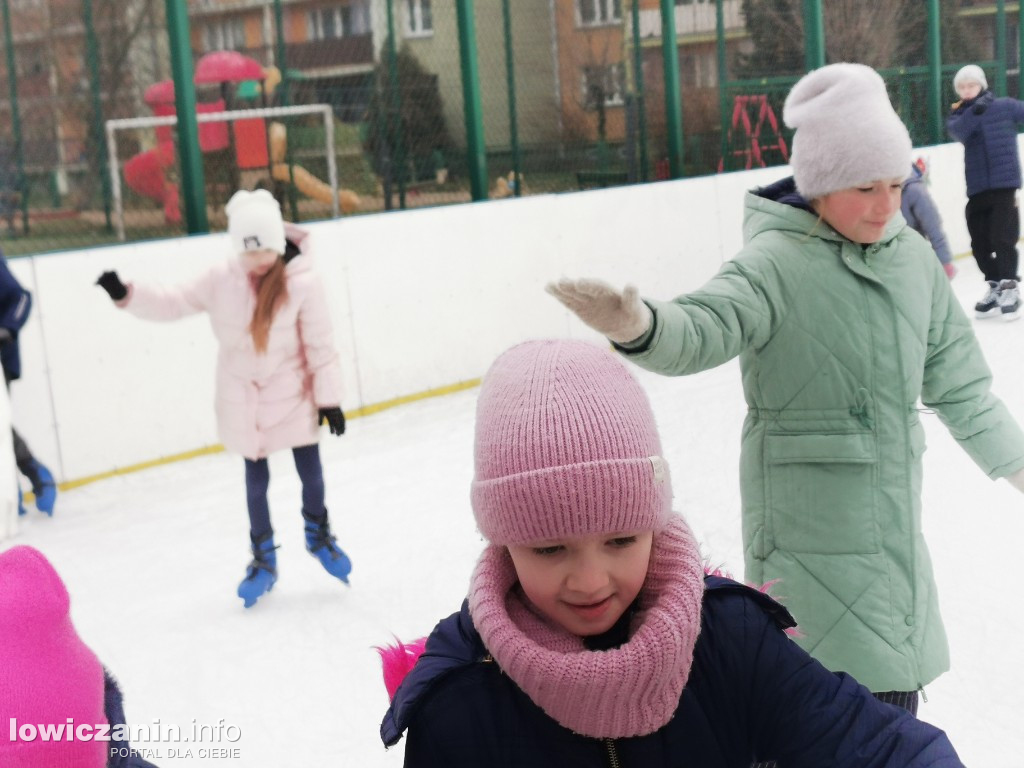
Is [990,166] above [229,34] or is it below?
below

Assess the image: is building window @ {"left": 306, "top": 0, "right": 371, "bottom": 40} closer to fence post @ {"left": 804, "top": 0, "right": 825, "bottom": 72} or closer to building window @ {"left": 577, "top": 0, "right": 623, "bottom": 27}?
building window @ {"left": 577, "top": 0, "right": 623, "bottom": 27}

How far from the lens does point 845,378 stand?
7.10ft

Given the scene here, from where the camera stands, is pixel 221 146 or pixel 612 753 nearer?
pixel 612 753

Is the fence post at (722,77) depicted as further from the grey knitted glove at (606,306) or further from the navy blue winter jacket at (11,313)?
the grey knitted glove at (606,306)

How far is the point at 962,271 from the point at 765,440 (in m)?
9.91

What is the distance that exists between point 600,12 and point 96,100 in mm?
4068

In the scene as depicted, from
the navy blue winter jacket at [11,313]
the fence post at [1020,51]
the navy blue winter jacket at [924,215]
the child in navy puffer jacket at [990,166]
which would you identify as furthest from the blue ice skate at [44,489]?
the fence post at [1020,51]

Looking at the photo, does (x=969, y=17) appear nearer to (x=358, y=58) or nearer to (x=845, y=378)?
(x=358, y=58)

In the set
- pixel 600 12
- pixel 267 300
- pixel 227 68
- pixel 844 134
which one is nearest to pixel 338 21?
pixel 227 68

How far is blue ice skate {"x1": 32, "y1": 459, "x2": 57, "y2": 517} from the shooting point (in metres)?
5.53

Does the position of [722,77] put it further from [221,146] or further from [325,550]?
[325,550]

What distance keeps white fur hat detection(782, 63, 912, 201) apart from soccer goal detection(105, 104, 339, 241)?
5434 mm

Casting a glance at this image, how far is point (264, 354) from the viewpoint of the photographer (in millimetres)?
4191

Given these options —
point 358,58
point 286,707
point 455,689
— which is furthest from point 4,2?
point 455,689
